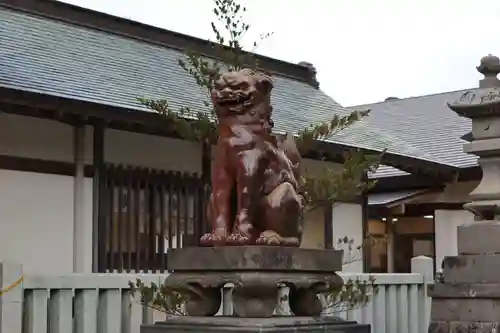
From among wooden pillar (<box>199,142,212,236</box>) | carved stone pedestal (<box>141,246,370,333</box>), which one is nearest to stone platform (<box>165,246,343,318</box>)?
carved stone pedestal (<box>141,246,370,333</box>)

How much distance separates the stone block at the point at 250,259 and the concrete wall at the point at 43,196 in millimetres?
5274

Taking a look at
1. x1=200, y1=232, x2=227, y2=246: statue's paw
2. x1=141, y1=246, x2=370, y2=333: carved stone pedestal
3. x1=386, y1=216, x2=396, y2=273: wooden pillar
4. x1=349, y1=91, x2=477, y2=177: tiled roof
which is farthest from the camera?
x1=386, y1=216, x2=396, y2=273: wooden pillar

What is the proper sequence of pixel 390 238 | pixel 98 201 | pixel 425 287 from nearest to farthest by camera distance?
1. pixel 425 287
2. pixel 98 201
3. pixel 390 238

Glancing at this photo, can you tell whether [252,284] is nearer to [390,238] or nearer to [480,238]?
[480,238]

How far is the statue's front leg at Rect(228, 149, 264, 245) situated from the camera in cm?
486

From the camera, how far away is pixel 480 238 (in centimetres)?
901

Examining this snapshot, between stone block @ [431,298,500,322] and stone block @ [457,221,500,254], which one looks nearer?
stone block @ [431,298,500,322]

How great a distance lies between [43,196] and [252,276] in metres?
6.22

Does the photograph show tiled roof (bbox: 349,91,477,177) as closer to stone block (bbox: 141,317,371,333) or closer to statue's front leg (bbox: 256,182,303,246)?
statue's front leg (bbox: 256,182,303,246)

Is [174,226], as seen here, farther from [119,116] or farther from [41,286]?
[41,286]

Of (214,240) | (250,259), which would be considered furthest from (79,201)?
(250,259)

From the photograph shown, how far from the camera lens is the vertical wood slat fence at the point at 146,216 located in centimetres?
1083

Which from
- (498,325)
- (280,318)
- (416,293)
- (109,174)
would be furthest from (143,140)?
(280,318)

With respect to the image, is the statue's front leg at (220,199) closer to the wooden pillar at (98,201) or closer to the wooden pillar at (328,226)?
the wooden pillar at (98,201)
